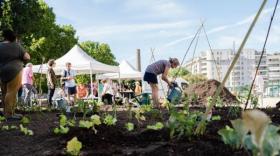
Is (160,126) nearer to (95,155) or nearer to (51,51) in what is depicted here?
(95,155)

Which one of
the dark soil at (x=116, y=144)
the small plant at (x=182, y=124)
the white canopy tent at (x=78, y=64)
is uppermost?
the white canopy tent at (x=78, y=64)

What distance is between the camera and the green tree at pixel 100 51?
61.8 m

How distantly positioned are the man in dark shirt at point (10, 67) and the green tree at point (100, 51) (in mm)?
54719

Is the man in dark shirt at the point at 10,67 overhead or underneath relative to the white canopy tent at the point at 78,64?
underneath

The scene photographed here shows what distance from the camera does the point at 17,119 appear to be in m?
6.38

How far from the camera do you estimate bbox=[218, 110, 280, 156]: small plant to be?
1.15 m

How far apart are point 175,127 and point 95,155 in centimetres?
64

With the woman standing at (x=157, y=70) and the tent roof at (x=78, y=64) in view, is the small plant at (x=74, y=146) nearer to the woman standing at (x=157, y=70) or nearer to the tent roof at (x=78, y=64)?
the woman standing at (x=157, y=70)

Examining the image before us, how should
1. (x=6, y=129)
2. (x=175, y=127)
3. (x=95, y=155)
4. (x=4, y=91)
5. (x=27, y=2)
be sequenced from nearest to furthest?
(x=95, y=155) → (x=175, y=127) → (x=6, y=129) → (x=4, y=91) → (x=27, y=2)

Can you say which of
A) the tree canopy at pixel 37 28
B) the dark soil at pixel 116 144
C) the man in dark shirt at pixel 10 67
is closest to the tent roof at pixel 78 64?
the tree canopy at pixel 37 28

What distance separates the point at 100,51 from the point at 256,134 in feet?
203

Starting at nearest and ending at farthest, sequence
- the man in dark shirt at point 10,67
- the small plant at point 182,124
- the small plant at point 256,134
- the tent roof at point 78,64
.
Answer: the small plant at point 256,134 → the small plant at point 182,124 → the man in dark shirt at point 10,67 → the tent roof at point 78,64

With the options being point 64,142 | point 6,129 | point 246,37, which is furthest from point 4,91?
point 246,37

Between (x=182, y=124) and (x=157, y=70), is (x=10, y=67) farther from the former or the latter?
(x=157, y=70)
